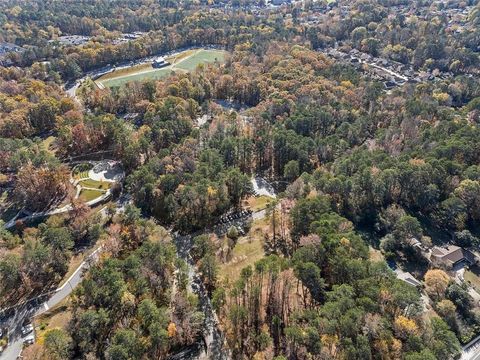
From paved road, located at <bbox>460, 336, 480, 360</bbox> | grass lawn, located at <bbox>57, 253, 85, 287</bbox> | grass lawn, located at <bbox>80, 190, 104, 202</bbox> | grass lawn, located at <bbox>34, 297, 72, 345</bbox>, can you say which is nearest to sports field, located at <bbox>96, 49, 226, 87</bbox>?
grass lawn, located at <bbox>80, 190, 104, 202</bbox>

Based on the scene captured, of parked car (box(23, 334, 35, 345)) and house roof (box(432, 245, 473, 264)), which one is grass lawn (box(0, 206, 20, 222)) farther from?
house roof (box(432, 245, 473, 264))

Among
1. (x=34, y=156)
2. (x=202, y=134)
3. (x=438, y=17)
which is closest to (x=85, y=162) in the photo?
(x=34, y=156)

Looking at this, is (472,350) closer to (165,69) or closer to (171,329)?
(171,329)

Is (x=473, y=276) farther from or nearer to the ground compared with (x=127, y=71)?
nearer to the ground

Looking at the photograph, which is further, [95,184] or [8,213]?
[95,184]

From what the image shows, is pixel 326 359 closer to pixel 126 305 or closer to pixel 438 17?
pixel 126 305

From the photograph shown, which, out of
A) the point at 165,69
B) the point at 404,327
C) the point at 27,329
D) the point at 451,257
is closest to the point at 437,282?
the point at 451,257
